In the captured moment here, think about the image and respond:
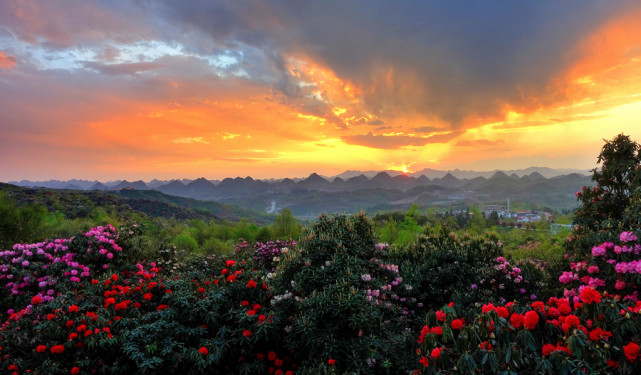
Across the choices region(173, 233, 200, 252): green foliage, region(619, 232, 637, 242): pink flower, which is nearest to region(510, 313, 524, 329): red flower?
region(619, 232, 637, 242): pink flower

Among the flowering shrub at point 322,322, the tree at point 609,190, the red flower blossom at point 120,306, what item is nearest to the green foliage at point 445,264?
the flowering shrub at point 322,322

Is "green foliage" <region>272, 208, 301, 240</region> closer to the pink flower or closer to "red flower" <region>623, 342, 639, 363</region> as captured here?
the pink flower

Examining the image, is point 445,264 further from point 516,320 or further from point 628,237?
point 516,320

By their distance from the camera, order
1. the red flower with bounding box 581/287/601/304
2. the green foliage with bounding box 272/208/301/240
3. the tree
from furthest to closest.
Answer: the green foliage with bounding box 272/208/301/240, the tree, the red flower with bounding box 581/287/601/304

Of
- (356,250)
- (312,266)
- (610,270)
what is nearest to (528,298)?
(610,270)

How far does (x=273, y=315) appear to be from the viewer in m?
4.80

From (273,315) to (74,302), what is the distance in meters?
3.63

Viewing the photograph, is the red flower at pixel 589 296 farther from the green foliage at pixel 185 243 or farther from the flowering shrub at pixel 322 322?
the green foliage at pixel 185 243

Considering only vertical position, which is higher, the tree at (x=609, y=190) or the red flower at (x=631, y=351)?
the tree at (x=609, y=190)

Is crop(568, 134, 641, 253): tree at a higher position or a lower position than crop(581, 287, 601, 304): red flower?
higher

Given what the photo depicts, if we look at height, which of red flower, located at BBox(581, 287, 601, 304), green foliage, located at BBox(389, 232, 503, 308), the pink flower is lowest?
green foliage, located at BBox(389, 232, 503, 308)

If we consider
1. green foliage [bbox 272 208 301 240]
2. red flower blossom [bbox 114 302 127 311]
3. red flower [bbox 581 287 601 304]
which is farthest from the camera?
green foliage [bbox 272 208 301 240]

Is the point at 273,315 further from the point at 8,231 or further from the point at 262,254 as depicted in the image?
the point at 8,231

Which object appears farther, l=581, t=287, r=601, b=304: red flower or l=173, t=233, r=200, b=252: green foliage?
l=173, t=233, r=200, b=252: green foliage
